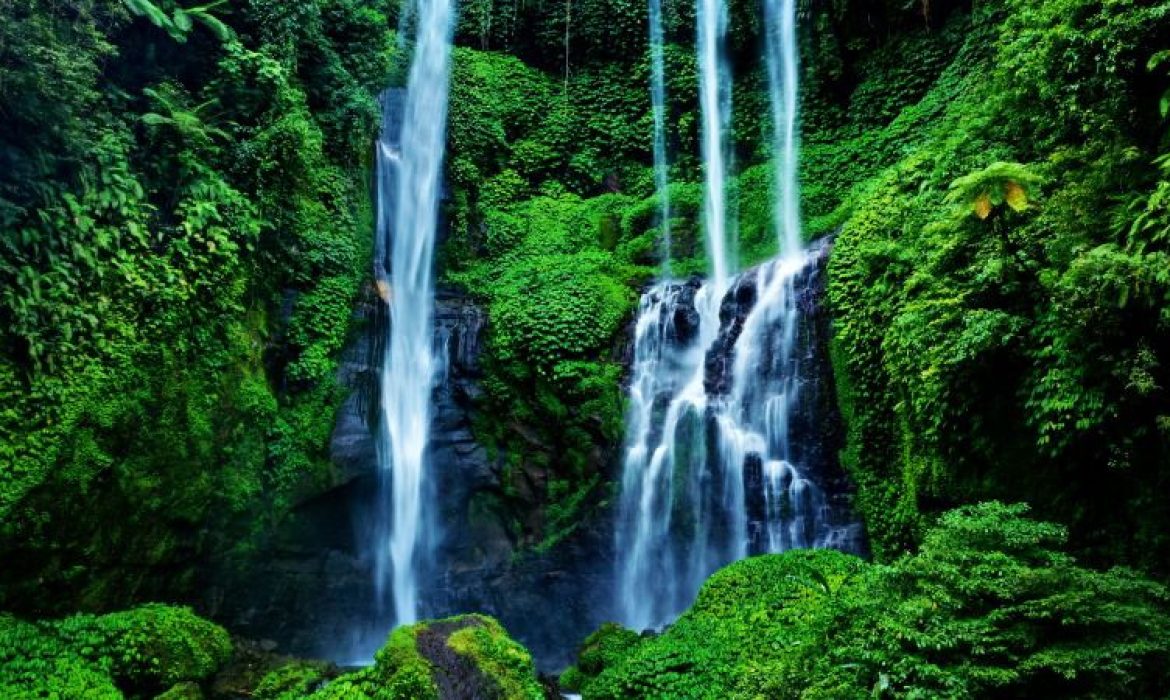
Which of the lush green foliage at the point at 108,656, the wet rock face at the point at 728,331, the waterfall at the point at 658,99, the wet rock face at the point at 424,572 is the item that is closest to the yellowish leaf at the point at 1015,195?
the wet rock face at the point at 728,331

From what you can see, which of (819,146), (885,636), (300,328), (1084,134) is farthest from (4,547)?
(819,146)

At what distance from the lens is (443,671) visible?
661 cm

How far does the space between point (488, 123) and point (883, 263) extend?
11489 millimetres

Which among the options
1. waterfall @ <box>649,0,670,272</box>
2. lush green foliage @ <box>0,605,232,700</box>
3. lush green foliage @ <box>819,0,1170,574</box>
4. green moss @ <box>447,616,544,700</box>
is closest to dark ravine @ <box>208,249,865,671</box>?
lush green foliage @ <box>819,0,1170,574</box>

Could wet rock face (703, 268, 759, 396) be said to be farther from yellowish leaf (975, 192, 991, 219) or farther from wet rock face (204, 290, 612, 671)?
yellowish leaf (975, 192, 991, 219)

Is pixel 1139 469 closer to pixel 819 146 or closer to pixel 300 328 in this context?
pixel 300 328

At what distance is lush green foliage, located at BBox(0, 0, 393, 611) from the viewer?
776 cm

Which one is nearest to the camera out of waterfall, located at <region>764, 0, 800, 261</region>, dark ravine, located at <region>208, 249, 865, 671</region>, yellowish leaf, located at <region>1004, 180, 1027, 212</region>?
yellowish leaf, located at <region>1004, 180, 1027, 212</region>

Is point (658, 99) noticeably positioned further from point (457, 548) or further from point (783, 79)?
point (457, 548)

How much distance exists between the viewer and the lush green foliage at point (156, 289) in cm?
776

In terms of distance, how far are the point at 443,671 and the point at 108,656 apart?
3.75 metres

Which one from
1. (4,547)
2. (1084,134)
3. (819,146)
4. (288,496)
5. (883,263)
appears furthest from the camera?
(819,146)

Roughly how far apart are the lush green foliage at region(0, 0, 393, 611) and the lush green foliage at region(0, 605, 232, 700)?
74cm

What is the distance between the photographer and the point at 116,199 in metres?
8.75
